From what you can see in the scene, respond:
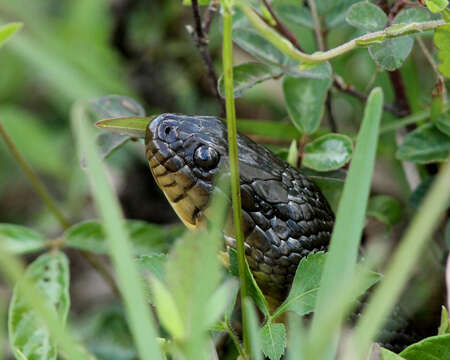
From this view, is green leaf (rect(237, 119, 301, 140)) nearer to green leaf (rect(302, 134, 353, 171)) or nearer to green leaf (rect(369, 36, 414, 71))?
green leaf (rect(302, 134, 353, 171))

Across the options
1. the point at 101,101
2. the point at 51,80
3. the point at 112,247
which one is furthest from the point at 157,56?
the point at 112,247

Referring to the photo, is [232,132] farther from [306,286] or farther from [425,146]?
[425,146]

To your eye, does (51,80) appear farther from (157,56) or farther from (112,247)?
(112,247)

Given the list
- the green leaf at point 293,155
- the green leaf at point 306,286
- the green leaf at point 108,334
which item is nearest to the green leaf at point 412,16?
the green leaf at point 293,155

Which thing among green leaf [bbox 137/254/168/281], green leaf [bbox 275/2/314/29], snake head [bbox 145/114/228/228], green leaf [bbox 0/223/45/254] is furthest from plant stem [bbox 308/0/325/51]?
green leaf [bbox 0/223/45/254]

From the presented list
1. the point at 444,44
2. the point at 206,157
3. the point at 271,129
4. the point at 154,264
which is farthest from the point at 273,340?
the point at 271,129

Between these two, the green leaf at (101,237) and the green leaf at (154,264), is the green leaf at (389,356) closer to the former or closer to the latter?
the green leaf at (154,264)
